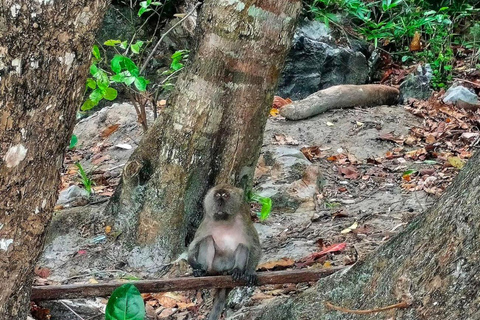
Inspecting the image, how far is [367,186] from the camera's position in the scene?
6.38 m

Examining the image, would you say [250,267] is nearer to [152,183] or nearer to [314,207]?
[152,183]

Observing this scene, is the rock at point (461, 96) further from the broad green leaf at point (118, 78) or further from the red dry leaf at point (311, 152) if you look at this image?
the broad green leaf at point (118, 78)

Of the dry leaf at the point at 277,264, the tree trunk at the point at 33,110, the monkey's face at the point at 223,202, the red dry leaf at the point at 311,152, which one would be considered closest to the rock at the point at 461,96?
the red dry leaf at the point at 311,152

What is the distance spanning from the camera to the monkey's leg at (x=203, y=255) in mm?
4539

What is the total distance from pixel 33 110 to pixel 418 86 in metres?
7.65

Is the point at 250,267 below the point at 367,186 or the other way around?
the other way around

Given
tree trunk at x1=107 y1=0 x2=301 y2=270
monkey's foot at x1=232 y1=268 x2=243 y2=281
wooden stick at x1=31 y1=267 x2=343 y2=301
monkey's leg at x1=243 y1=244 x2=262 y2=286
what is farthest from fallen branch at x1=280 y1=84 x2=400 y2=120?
wooden stick at x1=31 y1=267 x2=343 y2=301

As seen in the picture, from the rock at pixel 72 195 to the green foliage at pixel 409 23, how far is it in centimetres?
479

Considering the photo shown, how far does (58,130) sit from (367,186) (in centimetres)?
435

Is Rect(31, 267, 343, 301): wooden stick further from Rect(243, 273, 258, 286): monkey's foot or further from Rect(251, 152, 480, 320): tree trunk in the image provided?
Rect(251, 152, 480, 320): tree trunk

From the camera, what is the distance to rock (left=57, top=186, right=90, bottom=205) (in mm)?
6047

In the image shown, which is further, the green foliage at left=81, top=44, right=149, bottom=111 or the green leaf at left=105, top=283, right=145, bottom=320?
the green foliage at left=81, top=44, right=149, bottom=111

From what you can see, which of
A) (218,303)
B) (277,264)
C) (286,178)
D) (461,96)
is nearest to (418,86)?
(461,96)

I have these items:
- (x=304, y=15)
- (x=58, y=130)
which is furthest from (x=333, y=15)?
(x=58, y=130)
